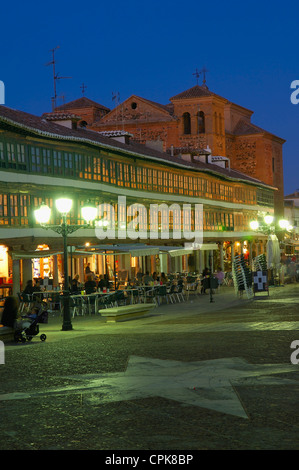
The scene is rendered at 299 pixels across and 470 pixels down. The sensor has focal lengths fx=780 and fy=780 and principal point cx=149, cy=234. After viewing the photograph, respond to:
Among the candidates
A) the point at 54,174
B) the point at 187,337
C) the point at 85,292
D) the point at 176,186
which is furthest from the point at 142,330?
the point at 176,186

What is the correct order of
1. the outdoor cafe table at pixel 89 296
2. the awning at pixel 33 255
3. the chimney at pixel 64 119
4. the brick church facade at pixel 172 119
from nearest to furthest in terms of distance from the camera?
the outdoor cafe table at pixel 89 296
the awning at pixel 33 255
the chimney at pixel 64 119
the brick church facade at pixel 172 119

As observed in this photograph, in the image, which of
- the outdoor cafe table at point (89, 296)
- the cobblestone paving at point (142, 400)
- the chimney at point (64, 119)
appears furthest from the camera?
the chimney at point (64, 119)

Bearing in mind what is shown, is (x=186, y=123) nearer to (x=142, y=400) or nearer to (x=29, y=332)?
(x=29, y=332)

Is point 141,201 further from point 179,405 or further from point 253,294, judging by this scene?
point 179,405

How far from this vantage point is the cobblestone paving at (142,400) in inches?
327

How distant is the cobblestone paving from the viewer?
831 centimetres

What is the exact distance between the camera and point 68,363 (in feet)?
47.3

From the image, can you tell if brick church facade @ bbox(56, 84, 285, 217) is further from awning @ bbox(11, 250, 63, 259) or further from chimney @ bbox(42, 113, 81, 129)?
awning @ bbox(11, 250, 63, 259)

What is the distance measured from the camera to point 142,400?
10.5m

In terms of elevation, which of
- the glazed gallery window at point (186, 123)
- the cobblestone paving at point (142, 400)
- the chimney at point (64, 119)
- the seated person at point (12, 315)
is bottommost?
the cobblestone paving at point (142, 400)

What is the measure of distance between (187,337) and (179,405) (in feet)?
26.5

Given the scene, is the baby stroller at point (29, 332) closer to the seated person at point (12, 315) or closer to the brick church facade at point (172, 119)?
the seated person at point (12, 315)

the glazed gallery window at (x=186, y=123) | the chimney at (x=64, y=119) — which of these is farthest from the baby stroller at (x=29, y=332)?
the glazed gallery window at (x=186, y=123)

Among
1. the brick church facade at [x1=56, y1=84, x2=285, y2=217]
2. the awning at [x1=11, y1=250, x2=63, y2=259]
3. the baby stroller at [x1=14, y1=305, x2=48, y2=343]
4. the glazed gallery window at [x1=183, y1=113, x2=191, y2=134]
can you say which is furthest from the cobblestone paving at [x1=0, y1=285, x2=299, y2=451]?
the glazed gallery window at [x1=183, y1=113, x2=191, y2=134]
